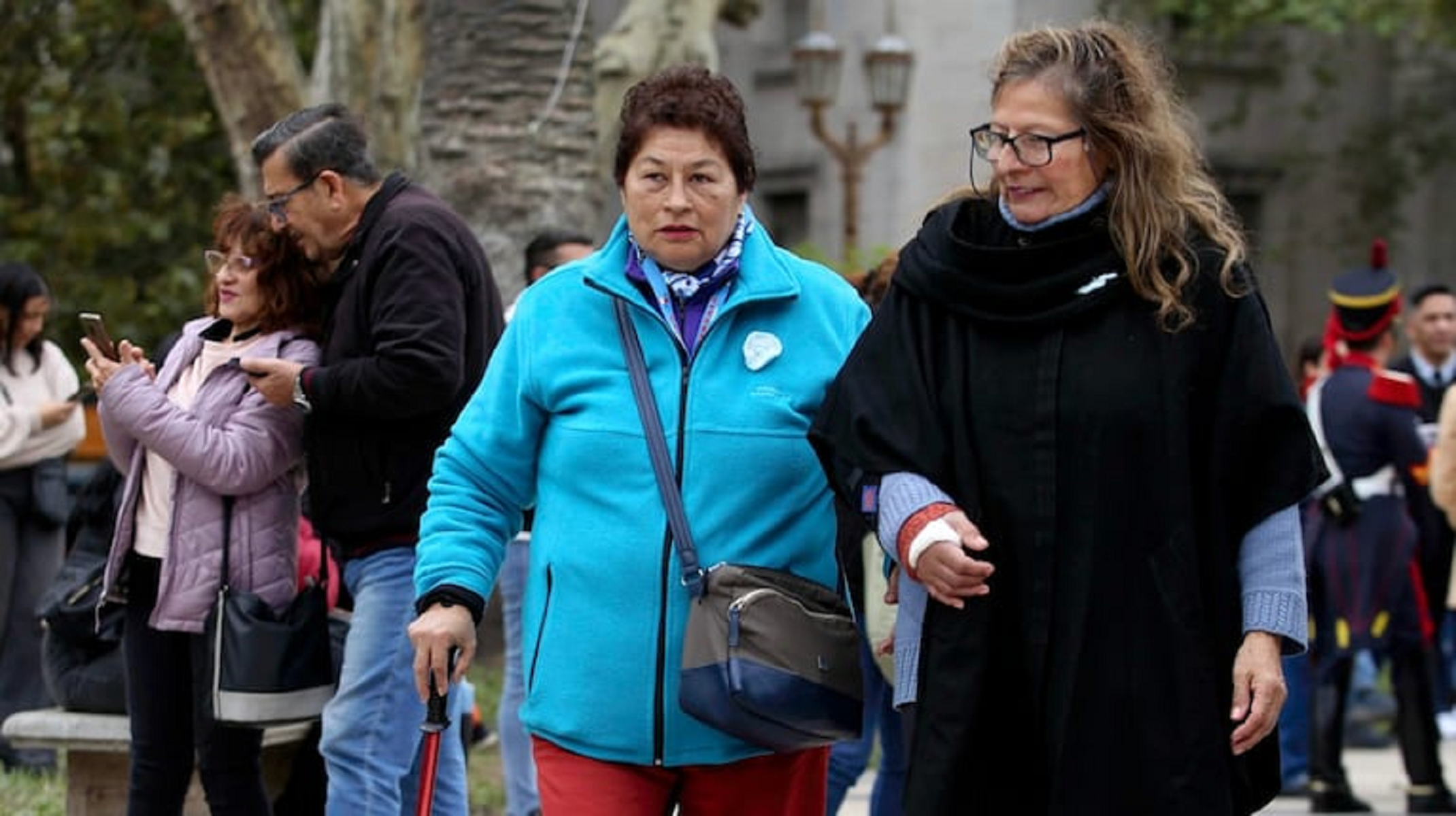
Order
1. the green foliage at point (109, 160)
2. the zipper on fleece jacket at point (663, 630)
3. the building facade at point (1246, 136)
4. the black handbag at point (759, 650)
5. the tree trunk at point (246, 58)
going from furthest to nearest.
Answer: the building facade at point (1246, 136) → the green foliage at point (109, 160) → the tree trunk at point (246, 58) → the zipper on fleece jacket at point (663, 630) → the black handbag at point (759, 650)

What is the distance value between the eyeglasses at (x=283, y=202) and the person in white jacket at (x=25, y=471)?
12.9 feet

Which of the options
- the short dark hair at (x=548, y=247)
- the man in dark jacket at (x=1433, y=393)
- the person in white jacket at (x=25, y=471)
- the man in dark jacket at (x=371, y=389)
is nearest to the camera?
the man in dark jacket at (x=371, y=389)

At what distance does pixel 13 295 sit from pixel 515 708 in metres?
3.21

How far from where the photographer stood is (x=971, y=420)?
4.04 meters

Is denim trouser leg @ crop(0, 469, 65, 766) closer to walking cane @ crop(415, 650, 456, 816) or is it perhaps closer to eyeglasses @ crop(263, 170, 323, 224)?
eyeglasses @ crop(263, 170, 323, 224)

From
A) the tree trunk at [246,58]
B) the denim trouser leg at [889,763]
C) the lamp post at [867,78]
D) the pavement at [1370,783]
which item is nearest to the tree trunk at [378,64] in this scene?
the tree trunk at [246,58]

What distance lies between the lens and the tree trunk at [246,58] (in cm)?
1317

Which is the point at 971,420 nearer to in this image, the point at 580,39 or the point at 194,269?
the point at 580,39

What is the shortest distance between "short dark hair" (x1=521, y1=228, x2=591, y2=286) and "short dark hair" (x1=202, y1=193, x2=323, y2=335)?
2.42m

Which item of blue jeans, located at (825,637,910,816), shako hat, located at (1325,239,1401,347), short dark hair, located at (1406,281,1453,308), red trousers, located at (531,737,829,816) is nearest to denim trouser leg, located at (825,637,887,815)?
blue jeans, located at (825,637,910,816)

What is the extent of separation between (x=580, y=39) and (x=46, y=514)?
3.53m

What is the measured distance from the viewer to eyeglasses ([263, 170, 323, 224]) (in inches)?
230

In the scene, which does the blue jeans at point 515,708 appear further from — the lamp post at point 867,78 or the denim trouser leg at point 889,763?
the lamp post at point 867,78

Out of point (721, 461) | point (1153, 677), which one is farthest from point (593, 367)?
point (1153, 677)
